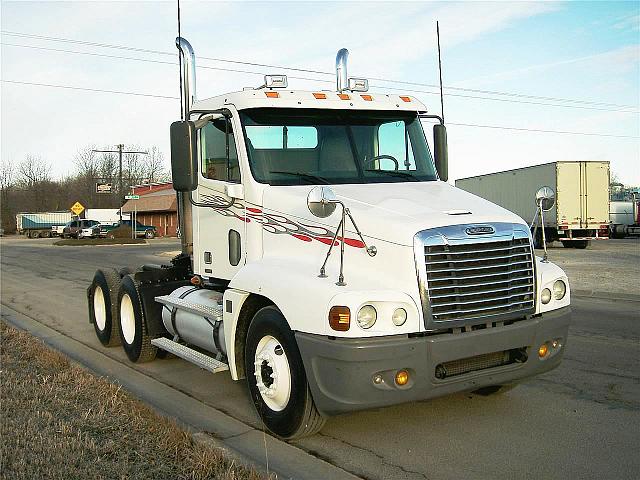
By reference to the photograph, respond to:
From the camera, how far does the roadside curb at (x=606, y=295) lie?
516 inches

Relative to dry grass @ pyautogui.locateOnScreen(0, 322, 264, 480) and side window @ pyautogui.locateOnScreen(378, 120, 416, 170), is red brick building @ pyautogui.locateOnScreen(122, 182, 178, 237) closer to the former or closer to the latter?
dry grass @ pyautogui.locateOnScreen(0, 322, 264, 480)

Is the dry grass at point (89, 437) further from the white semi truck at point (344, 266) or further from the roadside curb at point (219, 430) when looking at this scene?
the white semi truck at point (344, 266)

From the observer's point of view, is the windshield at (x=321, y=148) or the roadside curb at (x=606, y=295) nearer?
the windshield at (x=321, y=148)

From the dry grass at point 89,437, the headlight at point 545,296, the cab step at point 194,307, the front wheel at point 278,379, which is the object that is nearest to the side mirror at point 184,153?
the cab step at point 194,307

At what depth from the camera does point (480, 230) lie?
4988 mm

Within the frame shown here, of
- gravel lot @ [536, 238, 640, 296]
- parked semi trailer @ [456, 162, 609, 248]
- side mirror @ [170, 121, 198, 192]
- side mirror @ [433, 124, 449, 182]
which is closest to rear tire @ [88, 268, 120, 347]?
side mirror @ [170, 121, 198, 192]

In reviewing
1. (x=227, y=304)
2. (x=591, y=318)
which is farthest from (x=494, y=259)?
(x=591, y=318)

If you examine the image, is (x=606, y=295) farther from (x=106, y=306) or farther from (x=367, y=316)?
(x=367, y=316)

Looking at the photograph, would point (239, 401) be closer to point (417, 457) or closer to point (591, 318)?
point (417, 457)

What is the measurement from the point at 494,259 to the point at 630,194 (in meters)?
42.3

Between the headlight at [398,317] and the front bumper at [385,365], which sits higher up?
the headlight at [398,317]

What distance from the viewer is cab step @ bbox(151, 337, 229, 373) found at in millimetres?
6072

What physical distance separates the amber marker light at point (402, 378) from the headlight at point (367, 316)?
396mm

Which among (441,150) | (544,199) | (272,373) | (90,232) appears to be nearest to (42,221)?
(90,232)
